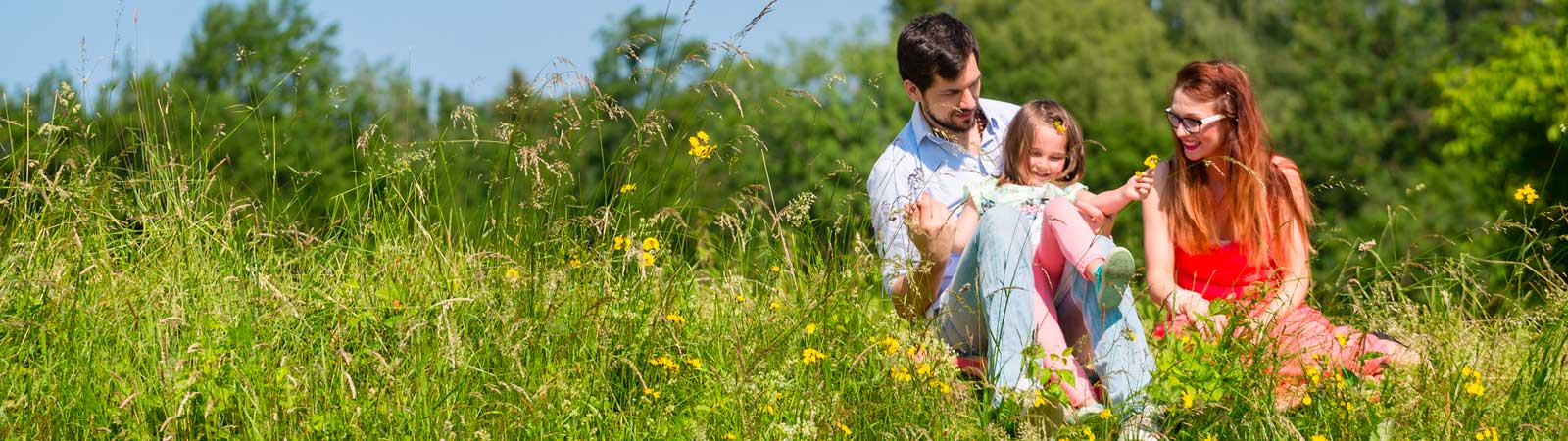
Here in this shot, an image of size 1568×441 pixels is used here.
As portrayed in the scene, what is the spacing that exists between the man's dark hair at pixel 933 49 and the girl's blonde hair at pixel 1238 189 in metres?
0.76

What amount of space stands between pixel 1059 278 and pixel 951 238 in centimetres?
40

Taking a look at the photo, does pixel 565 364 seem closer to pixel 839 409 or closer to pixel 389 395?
pixel 389 395

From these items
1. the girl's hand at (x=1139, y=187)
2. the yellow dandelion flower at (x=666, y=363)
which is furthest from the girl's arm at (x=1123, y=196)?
the yellow dandelion flower at (x=666, y=363)

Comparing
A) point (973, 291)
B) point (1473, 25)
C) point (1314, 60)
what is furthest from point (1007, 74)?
point (973, 291)

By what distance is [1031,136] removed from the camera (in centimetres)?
405

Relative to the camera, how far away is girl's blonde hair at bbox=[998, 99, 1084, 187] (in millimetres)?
4039

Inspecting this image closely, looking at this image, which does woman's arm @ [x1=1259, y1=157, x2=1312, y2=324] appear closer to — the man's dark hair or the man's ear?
the man's dark hair

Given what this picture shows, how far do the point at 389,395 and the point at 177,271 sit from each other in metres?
0.89

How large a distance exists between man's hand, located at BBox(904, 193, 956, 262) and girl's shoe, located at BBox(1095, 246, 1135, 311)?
51 centimetres

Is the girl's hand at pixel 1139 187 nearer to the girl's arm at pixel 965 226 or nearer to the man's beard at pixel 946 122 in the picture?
the girl's arm at pixel 965 226

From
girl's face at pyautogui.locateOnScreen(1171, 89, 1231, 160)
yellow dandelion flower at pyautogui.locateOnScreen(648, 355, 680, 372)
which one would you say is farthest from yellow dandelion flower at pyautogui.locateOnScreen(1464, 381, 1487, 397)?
yellow dandelion flower at pyautogui.locateOnScreen(648, 355, 680, 372)

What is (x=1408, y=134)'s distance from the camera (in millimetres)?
29297

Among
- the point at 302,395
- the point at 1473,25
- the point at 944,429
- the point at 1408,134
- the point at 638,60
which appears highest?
the point at 638,60

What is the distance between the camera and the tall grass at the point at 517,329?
9.69 ft
